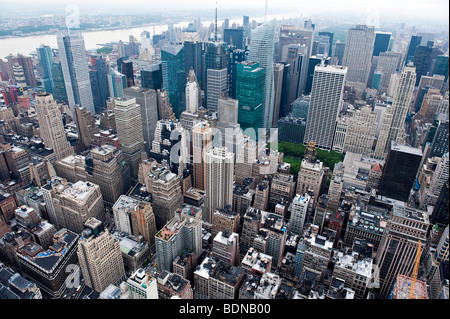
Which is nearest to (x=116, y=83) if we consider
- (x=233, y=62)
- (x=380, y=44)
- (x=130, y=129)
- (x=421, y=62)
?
(x=233, y=62)

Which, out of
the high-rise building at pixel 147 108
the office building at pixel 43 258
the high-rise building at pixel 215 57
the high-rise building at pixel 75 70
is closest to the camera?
the office building at pixel 43 258

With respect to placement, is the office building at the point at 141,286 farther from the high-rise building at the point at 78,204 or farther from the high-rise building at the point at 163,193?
the high-rise building at the point at 78,204

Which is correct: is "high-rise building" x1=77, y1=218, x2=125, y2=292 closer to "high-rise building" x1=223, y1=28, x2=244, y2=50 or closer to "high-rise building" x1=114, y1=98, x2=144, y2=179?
"high-rise building" x1=114, y1=98, x2=144, y2=179

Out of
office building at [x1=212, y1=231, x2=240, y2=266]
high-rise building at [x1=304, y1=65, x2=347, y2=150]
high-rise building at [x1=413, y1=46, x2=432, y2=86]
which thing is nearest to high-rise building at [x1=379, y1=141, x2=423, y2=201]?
high-rise building at [x1=304, y1=65, x2=347, y2=150]

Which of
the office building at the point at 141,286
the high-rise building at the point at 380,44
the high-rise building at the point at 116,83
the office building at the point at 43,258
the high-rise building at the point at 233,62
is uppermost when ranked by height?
the high-rise building at the point at 380,44

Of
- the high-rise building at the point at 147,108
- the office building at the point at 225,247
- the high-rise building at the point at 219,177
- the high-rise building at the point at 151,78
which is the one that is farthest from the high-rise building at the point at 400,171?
the high-rise building at the point at 151,78

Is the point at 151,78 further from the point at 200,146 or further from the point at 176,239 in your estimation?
the point at 176,239

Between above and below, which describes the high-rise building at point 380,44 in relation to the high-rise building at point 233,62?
above
